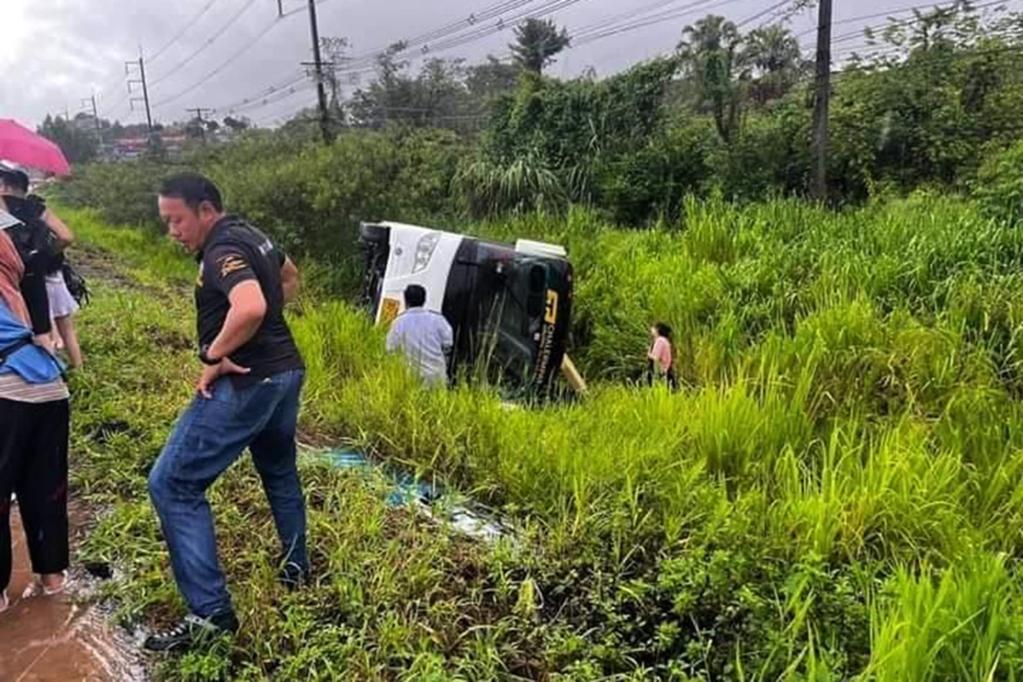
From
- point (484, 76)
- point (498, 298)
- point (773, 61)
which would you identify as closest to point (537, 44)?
point (484, 76)

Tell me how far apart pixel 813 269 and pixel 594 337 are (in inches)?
93.3

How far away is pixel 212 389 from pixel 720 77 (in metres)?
14.8

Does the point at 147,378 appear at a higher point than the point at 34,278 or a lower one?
lower

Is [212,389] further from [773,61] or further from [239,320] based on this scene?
[773,61]

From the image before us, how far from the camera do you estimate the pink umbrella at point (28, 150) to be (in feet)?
14.8

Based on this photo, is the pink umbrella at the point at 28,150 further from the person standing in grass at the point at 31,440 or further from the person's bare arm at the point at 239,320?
the person's bare arm at the point at 239,320

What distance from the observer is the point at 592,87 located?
53.2ft

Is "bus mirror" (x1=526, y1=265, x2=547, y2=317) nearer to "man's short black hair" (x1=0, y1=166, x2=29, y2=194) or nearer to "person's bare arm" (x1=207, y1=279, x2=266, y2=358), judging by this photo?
"man's short black hair" (x1=0, y1=166, x2=29, y2=194)

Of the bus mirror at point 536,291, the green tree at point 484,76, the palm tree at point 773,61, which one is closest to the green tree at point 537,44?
the green tree at point 484,76

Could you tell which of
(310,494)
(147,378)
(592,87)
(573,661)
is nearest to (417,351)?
(147,378)

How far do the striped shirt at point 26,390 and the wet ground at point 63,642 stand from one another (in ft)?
2.60

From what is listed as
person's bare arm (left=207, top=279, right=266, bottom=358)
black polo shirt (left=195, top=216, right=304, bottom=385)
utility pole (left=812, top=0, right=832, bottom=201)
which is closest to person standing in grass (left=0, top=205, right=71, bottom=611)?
black polo shirt (left=195, top=216, right=304, bottom=385)

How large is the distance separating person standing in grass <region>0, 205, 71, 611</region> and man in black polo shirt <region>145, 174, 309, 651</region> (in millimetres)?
668

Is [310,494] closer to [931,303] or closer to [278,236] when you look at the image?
[931,303]
